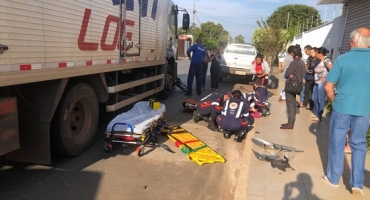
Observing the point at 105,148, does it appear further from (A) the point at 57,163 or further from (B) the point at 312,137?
(B) the point at 312,137

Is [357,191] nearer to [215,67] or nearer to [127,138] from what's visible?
[127,138]

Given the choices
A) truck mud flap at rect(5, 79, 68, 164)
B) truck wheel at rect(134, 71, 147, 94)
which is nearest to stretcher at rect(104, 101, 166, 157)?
truck mud flap at rect(5, 79, 68, 164)

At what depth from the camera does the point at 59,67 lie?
4.04 metres

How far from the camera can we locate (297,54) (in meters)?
6.33

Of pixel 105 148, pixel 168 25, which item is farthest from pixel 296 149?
pixel 168 25

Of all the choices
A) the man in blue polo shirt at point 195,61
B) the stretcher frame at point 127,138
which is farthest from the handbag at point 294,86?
the man in blue polo shirt at point 195,61

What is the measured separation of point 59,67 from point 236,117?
10.6 ft

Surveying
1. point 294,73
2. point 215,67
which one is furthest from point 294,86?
point 215,67

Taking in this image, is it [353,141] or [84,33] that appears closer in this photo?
[353,141]

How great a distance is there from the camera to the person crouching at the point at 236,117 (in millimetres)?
5883

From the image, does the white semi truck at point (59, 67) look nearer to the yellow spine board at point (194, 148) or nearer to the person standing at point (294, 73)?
the yellow spine board at point (194, 148)

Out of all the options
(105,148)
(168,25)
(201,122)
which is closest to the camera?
(105,148)

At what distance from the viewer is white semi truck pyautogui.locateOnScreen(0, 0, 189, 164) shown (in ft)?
10.9

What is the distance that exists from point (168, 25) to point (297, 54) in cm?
464
